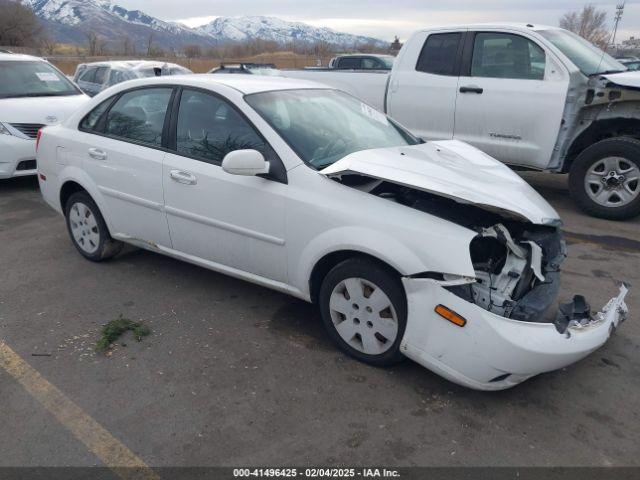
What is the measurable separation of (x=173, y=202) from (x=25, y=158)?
4398 millimetres

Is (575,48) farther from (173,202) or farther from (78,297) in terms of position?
(78,297)

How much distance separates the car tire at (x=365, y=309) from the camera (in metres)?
3.01

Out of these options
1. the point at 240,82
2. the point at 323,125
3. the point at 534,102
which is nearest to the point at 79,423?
the point at 323,125

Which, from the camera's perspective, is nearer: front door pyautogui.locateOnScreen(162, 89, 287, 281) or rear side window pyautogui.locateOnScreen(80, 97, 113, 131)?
front door pyautogui.locateOnScreen(162, 89, 287, 281)

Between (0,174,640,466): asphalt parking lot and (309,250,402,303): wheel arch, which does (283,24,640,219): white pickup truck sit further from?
(309,250,402,303): wheel arch

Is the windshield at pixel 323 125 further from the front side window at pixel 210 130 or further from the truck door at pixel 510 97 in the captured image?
the truck door at pixel 510 97

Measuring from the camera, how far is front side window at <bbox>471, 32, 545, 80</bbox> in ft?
20.0

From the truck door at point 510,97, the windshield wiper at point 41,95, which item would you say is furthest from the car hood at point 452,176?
the windshield wiper at point 41,95

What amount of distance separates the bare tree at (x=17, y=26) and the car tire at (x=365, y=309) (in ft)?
231

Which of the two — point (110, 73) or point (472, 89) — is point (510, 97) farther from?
point (110, 73)

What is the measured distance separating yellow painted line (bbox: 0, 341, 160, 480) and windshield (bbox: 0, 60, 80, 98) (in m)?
5.83

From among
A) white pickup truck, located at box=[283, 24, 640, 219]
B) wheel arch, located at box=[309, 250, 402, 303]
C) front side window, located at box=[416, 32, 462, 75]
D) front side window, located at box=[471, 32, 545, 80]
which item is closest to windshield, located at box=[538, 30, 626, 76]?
white pickup truck, located at box=[283, 24, 640, 219]

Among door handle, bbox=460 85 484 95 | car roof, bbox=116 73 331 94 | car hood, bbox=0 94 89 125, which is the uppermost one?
car roof, bbox=116 73 331 94

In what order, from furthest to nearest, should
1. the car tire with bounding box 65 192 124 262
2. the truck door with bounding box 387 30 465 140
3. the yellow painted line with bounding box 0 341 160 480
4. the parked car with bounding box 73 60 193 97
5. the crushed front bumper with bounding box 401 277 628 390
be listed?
the parked car with bounding box 73 60 193 97
the truck door with bounding box 387 30 465 140
the car tire with bounding box 65 192 124 262
the crushed front bumper with bounding box 401 277 628 390
the yellow painted line with bounding box 0 341 160 480
